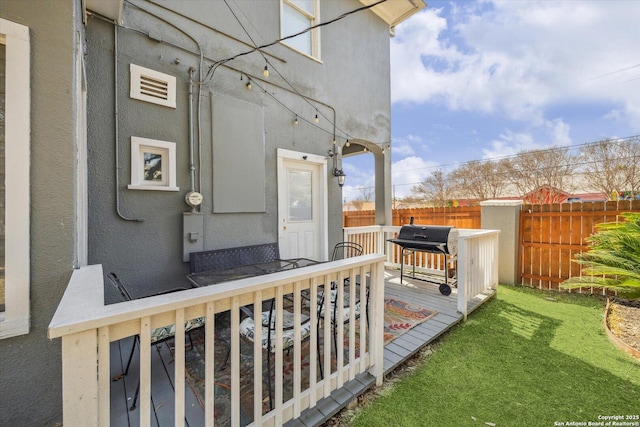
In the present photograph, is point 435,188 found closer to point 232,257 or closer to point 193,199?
point 232,257

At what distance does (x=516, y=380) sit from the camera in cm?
221

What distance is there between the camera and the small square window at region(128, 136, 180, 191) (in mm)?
3066

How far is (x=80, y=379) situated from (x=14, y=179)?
1.20 meters

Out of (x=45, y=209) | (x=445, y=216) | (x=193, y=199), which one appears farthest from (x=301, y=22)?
(x=445, y=216)

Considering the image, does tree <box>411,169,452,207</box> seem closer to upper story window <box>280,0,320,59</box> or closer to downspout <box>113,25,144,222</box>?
Answer: upper story window <box>280,0,320,59</box>

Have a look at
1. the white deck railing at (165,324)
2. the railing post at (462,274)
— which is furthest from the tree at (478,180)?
the white deck railing at (165,324)

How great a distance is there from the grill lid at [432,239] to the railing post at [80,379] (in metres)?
3.98

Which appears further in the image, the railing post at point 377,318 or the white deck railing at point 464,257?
the white deck railing at point 464,257

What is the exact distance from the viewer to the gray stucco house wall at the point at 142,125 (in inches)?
57.6

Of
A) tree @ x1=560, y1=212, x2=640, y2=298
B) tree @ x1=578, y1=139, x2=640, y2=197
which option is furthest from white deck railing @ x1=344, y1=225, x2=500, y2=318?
tree @ x1=578, y1=139, x2=640, y2=197

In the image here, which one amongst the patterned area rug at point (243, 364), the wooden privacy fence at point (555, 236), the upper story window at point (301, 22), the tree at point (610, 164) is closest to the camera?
the patterned area rug at point (243, 364)

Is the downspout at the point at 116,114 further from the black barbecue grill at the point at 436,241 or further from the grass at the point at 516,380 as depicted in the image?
the black barbecue grill at the point at 436,241

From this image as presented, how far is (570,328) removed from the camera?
3.13 metres

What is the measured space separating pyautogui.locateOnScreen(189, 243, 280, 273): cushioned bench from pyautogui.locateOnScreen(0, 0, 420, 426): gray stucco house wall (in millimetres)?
140
